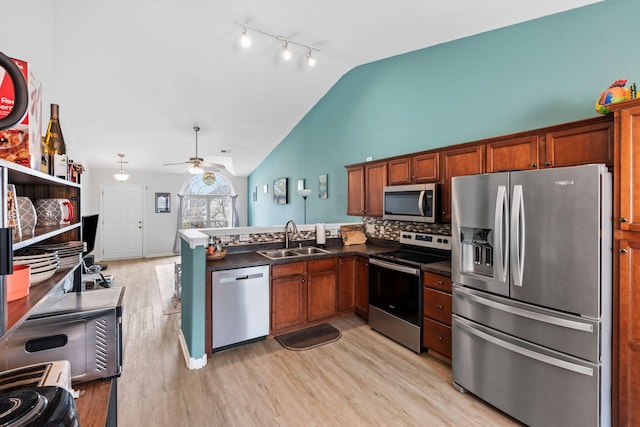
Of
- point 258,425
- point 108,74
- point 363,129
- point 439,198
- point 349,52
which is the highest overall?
point 349,52

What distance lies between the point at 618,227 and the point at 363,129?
3.35 metres

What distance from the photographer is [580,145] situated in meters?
2.08

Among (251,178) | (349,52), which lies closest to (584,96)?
(349,52)

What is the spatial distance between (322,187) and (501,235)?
3.62 meters

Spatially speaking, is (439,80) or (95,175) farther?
(95,175)

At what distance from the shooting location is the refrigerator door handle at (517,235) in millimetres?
1985

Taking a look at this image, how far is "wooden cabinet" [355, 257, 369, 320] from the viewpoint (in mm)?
3624

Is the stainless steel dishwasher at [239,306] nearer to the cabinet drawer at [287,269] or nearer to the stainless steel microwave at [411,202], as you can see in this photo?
the cabinet drawer at [287,269]

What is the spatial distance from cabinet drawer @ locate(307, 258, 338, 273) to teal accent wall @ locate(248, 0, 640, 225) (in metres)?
1.25

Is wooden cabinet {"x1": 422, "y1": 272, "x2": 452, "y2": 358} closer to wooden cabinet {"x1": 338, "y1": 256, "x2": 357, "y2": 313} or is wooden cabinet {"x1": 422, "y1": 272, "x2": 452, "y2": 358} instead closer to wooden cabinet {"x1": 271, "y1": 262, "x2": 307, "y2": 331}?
wooden cabinet {"x1": 338, "y1": 256, "x2": 357, "y2": 313}

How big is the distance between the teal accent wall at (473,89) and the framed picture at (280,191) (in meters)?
1.21

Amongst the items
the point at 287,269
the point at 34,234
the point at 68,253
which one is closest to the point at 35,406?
the point at 34,234

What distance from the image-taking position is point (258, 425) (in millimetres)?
2031

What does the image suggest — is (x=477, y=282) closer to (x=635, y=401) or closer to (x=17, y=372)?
(x=635, y=401)
